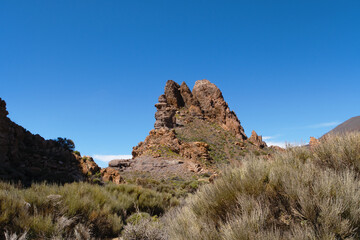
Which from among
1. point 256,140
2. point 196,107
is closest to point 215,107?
point 196,107

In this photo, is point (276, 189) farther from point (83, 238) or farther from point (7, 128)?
point (7, 128)

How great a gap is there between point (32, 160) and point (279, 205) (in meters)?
16.5

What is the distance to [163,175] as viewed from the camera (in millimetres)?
26734

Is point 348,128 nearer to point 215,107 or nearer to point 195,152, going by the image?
point 195,152

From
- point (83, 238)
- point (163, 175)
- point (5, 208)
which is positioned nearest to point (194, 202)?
point (83, 238)

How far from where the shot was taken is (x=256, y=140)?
179 feet

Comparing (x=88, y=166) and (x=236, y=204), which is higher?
(x=88, y=166)

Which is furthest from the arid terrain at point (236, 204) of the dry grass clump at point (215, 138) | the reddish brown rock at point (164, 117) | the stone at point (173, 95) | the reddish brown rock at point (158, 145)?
the stone at point (173, 95)

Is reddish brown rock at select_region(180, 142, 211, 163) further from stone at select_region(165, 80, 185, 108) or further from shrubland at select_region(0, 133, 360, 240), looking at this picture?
shrubland at select_region(0, 133, 360, 240)

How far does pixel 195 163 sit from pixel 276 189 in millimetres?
26947

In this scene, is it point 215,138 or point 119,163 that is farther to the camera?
point 215,138

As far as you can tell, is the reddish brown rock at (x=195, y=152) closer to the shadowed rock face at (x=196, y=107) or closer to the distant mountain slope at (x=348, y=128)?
the shadowed rock face at (x=196, y=107)

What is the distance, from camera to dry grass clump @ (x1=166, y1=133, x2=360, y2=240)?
2332mm

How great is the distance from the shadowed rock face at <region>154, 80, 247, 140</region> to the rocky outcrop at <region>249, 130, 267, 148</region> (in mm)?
2138
